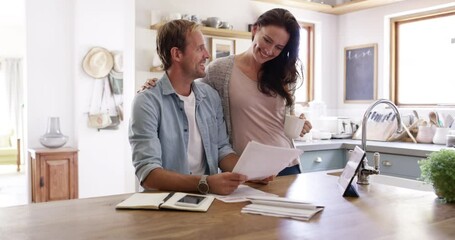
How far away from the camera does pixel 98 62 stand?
4207mm

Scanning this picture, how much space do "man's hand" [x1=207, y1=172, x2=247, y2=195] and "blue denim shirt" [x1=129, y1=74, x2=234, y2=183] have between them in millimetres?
207

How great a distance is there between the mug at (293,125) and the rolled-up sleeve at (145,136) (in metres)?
0.63

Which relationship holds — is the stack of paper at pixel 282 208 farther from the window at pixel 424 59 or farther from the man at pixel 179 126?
the window at pixel 424 59

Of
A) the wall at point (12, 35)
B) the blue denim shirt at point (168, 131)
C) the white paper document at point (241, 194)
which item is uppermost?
the wall at point (12, 35)

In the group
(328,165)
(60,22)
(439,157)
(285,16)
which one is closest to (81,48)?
(60,22)

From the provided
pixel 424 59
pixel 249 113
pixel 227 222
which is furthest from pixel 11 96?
pixel 227 222

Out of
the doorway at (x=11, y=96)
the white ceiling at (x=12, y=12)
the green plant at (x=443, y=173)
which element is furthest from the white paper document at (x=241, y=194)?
the doorway at (x=11, y=96)

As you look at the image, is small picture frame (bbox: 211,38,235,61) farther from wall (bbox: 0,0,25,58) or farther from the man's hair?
wall (bbox: 0,0,25,58)

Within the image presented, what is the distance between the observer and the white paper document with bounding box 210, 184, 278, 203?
142 centimetres

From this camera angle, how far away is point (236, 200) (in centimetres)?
141

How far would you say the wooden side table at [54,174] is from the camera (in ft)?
12.9

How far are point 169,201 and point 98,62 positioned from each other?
3175 millimetres

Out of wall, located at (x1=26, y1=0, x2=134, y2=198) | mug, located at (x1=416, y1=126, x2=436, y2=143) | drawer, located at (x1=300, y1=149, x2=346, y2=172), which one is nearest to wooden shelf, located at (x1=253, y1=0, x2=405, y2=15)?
mug, located at (x1=416, y1=126, x2=436, y2=143)

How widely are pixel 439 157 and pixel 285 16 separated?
0.87 m
